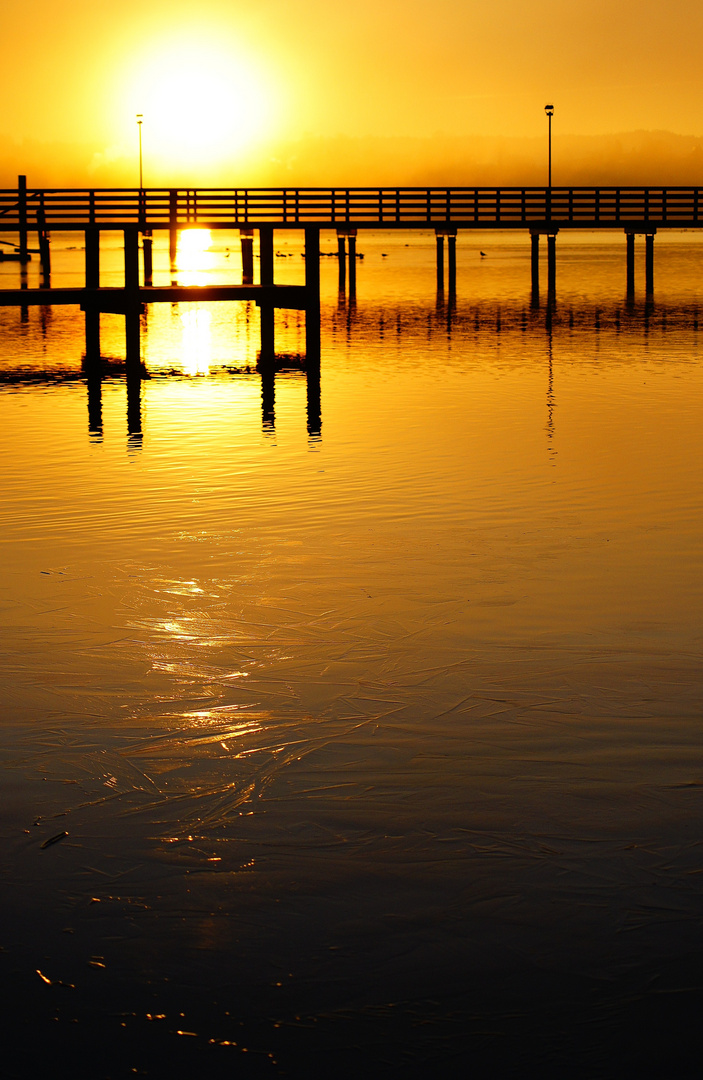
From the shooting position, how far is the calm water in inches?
134

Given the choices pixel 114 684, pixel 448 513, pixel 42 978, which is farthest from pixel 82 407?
pixel 42 978

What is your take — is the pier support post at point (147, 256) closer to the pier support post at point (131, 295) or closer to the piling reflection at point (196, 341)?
the piling reflection at point (196, 341)

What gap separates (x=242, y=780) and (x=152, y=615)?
2.35 metres

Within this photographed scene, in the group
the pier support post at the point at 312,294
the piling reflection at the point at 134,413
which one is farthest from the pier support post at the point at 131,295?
the pier support post at the point at 312,294

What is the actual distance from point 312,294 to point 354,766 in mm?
18989

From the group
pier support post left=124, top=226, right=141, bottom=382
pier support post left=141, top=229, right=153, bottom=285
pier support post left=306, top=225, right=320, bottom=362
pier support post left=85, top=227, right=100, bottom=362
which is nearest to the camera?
pier support post left=124, top=226, right=141, bottom=382

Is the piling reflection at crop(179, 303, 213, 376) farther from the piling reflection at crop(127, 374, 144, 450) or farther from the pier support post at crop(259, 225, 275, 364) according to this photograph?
the piling reflection at crop(127, 374, 144, 450)

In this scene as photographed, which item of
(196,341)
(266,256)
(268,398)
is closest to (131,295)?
(266,256)

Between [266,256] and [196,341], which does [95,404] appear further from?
[196,341]

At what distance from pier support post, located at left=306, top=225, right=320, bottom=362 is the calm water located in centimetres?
1150

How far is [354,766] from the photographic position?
16.2 feet

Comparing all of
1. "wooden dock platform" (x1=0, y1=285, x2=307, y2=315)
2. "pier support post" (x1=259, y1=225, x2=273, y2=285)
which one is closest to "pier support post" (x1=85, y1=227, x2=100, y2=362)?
"wooden dock platform" (x1=0, y1=285, x2=307, y2=315)

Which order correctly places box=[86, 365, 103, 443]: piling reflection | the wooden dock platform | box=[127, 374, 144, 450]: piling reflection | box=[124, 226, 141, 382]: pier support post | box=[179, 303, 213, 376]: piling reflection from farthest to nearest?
box=[179, 303, 213, 376]: piling reflection, box=[124, 226, 141, 382]: pier support post, the wooden dock platform, box=[86, 365, 103, 443]: piling reflection, box=[127, 374, 144, 450]: piling reflection

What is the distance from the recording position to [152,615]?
7035 mm
